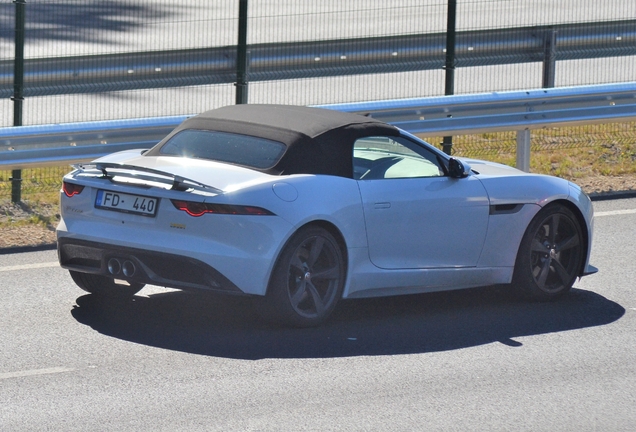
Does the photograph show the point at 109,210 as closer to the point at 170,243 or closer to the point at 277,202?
the point at 170,243

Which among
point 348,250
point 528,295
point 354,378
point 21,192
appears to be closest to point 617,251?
point 528,295

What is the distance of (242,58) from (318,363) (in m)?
6.00

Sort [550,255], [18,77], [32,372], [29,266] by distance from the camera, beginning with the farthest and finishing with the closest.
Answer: [18,77]
[29,266]
[550,255]
[32,372]

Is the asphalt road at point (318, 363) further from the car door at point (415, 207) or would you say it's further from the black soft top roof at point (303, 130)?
the black soft top roof at point (303, 130)

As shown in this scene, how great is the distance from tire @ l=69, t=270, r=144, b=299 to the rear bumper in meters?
0.60

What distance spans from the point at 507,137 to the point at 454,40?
1886 millimetres

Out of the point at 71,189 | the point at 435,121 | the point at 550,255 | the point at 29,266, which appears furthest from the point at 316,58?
the point at 71,189

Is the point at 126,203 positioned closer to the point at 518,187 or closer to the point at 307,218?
the point at 307,218

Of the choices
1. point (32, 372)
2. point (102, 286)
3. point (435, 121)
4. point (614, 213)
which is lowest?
point (32, 372)

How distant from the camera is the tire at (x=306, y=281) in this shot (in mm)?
7914

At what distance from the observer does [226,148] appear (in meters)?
8.39

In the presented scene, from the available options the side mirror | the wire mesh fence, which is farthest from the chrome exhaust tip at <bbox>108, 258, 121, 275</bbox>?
the wire mesh fence

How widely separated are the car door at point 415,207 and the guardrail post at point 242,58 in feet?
14.4

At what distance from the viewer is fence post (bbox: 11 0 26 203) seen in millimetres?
11711
